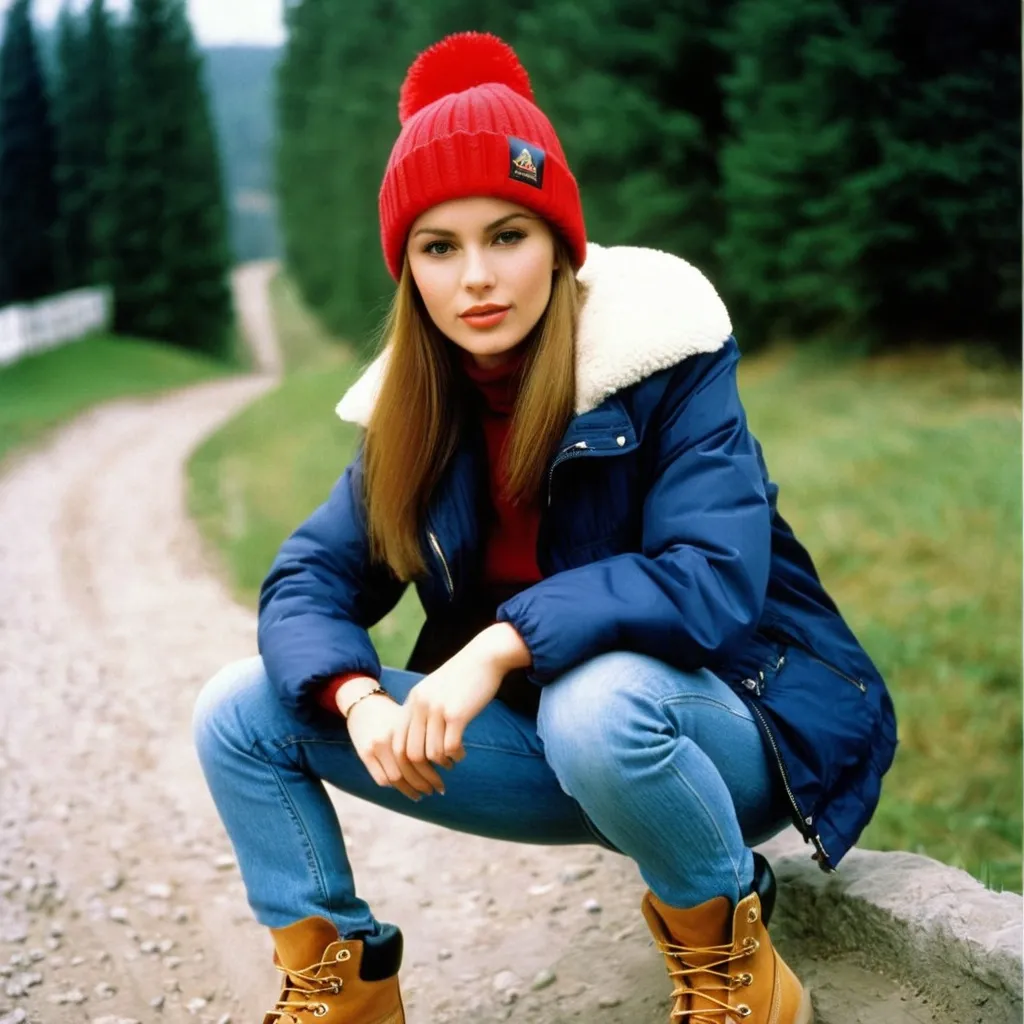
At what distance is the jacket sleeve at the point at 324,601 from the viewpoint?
1.66 metres

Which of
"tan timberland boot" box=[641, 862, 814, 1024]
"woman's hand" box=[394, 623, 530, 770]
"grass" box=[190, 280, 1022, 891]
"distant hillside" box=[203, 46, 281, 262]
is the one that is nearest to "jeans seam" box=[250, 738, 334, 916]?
"woman's hand" box=[394, 623, 530, 770]

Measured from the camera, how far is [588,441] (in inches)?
65.9

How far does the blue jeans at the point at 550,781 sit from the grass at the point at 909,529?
727 mm

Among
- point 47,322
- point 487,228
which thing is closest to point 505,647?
point 487,228

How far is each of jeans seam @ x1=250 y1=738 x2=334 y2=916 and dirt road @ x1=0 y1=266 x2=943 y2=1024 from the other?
535mm

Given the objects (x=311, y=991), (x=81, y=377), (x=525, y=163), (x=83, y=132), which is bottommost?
(x=81, y=377)

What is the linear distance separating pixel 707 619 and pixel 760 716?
0.20 metres

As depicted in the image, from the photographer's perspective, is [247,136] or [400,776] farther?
[247,136]

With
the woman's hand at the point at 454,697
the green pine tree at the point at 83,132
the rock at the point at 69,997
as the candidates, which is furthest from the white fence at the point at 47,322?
the woman's hand at the point at 454,697

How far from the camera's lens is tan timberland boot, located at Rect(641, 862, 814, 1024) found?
1.55 metres

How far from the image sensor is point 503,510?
1855mm

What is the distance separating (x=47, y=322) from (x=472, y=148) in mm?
12331

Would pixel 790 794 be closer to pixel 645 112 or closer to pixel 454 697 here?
pixel 454 697

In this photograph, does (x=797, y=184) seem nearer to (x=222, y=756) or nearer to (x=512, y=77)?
(x=512, y=77)
